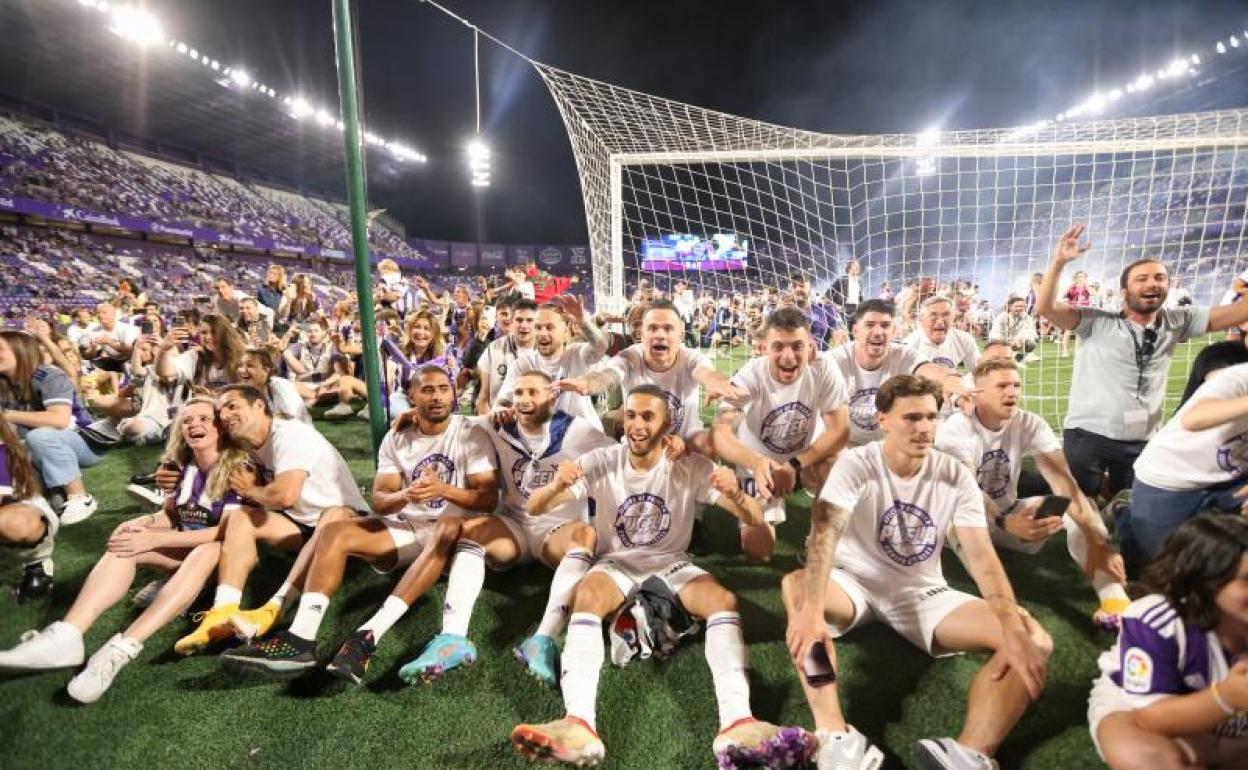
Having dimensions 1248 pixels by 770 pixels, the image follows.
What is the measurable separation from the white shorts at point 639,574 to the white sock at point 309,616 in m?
1.22

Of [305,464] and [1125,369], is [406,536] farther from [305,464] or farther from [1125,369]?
[1125,369]

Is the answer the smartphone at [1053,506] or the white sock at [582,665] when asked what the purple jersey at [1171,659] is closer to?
the smartphone at [1053,506]

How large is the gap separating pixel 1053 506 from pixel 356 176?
173 inches

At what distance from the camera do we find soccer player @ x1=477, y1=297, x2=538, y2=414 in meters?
4.60

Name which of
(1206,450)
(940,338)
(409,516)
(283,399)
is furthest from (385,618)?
→ (940,338)

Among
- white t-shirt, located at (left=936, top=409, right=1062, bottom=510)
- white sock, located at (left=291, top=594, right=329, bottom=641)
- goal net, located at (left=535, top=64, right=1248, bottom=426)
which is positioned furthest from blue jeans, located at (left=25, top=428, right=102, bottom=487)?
white t-shirt, located at (left=936, top=409, right=1062, bottom=510)

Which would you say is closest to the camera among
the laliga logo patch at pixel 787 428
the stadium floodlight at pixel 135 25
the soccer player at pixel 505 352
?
the laliga logo patch at pixel 787 428

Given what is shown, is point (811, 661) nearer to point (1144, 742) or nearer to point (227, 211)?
point (1144, 742)

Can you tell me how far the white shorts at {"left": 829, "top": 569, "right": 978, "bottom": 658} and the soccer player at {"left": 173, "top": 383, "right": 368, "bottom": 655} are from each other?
2564 millimetres

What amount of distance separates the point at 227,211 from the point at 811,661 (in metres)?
36.1

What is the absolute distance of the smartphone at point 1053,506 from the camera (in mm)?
2871

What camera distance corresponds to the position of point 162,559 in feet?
9.49

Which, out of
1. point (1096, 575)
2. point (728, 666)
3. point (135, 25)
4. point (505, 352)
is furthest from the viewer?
point (135, 25)

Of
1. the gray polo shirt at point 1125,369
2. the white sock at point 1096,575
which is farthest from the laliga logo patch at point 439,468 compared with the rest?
the gray polo shirt at point 1125,369
